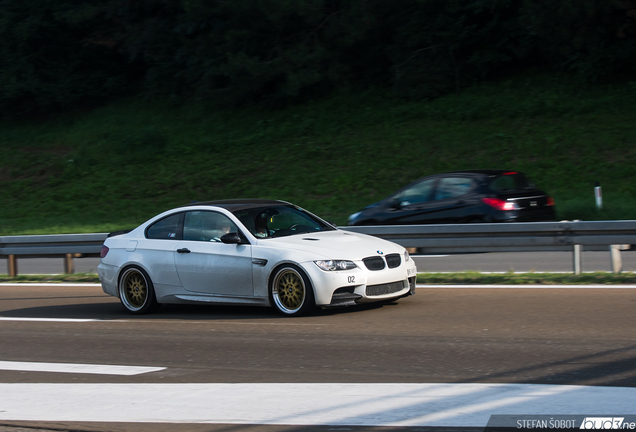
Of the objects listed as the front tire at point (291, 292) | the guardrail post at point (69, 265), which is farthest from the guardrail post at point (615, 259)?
the guardrail post at point (69, 265)

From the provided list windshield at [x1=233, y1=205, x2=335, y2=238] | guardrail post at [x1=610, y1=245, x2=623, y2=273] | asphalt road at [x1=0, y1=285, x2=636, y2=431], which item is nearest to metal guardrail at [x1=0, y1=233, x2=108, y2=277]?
asphalt road at [x1=0, y1=285, x2=636, y2=431]

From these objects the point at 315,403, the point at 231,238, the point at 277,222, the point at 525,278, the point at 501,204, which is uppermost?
the point at 501,204

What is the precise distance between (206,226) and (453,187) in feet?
20.0

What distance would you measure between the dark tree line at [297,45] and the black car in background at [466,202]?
570 inches

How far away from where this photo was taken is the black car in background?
44.9 feet

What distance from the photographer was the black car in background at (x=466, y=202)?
1368cm

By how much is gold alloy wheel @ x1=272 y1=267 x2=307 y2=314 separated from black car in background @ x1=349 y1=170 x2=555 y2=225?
586cm

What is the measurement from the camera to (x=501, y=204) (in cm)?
1365

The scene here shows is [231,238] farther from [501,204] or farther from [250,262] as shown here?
[501,204]

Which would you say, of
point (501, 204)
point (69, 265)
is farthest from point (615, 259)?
point (69, 265)

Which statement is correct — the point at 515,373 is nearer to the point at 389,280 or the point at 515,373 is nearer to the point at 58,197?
the point at 389,280

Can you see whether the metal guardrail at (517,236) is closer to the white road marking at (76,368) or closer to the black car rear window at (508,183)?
the black car rear window at (508,183)

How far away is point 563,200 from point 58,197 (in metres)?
16.7

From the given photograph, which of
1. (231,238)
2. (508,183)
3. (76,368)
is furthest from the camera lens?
(508,183)
